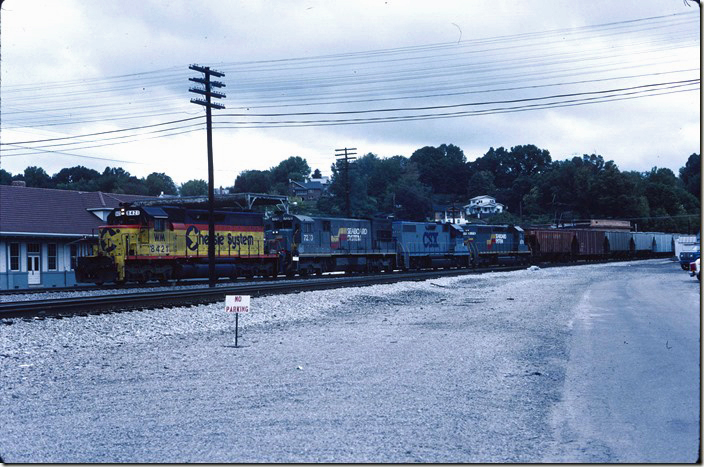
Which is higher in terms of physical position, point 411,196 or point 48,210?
point 411,196

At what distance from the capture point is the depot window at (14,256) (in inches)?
1535

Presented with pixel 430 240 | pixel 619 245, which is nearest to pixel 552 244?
pixel 619 245

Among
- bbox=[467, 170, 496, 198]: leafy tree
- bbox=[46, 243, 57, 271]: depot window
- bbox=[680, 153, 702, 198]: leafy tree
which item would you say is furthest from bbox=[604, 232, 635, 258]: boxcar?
bbox=[680, 153, 702, 198]: leafy tree

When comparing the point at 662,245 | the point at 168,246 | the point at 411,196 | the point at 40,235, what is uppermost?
the point at 411,196

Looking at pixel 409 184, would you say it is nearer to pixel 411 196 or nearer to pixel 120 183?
pixel 411 196

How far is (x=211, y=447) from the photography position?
22.1 feet

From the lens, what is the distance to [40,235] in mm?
39531

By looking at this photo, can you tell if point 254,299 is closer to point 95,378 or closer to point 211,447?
point 95,378

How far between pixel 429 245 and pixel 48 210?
26.7m

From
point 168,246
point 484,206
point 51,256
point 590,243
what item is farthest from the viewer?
point 484,206

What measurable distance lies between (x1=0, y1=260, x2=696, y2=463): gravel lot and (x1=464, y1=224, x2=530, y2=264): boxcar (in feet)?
115

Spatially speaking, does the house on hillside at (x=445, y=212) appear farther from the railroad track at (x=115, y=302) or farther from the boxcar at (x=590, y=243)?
the railroad track at (x=115, y=302)

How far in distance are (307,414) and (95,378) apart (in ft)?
14.4

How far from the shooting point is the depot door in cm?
3984
